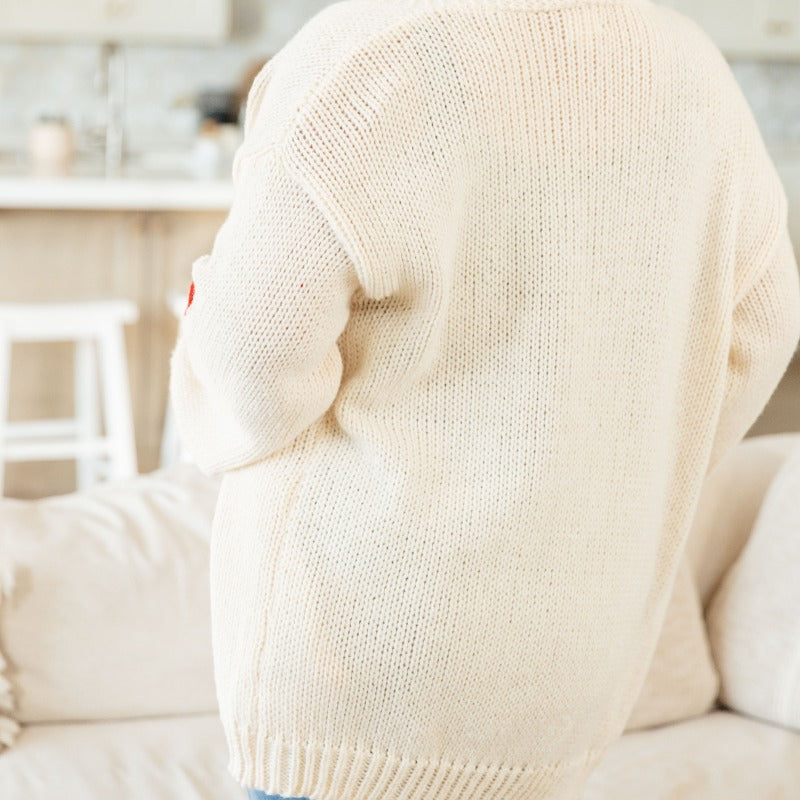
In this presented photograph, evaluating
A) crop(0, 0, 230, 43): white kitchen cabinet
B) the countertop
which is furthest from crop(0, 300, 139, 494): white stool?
crop(0, 0, 230, 43): white kitchen cabinet

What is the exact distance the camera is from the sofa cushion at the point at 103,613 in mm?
1569

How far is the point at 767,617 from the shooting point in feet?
5.90

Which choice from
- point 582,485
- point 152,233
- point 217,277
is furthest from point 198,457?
point 152,233

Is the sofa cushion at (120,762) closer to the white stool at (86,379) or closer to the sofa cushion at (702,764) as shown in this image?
the sofa cushion at (702,764)

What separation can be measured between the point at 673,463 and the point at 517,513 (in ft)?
0.71

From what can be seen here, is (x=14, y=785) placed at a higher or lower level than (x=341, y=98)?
lower

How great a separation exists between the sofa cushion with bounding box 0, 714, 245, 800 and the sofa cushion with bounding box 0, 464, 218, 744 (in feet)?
0.11

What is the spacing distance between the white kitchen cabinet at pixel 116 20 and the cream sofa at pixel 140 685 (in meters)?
3.21

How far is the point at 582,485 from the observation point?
99 cm

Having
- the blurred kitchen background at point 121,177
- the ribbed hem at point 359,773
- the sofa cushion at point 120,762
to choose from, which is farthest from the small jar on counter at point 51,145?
the ribbed hem at point 359,773

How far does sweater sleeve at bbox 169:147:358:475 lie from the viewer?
33.2 inches

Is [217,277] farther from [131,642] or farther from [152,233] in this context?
[152,233]

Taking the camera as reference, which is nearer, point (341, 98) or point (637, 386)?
point (341, 98)

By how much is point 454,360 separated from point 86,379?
266cm
